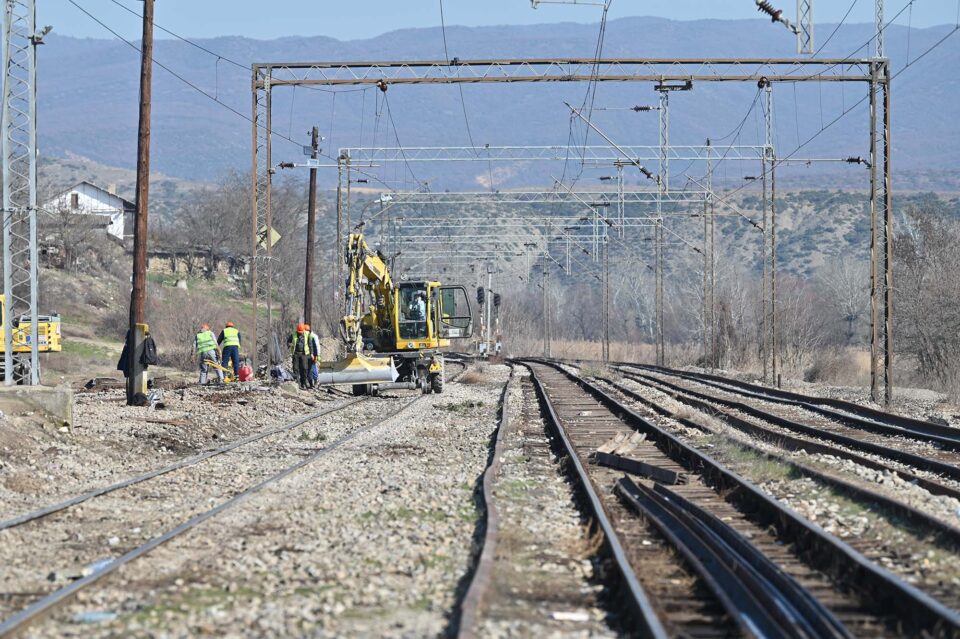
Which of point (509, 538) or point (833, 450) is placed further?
point (833, 450)

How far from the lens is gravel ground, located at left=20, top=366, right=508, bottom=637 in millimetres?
8203

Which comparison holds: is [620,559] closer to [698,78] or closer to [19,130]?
[19,130]

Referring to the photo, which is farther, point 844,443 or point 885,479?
point 844,443

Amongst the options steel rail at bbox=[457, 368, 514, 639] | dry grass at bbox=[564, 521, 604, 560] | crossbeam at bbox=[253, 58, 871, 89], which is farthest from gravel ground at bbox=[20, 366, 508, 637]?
crossbeam at bbox=[253, 58, 871, 89]

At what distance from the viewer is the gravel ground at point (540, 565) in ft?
26.8

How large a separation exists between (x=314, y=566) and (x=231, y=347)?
2608 cm

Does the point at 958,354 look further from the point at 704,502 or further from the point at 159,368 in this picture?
the point at 704,502

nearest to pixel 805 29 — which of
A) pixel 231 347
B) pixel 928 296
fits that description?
pixel 231 347

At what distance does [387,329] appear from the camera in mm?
35781

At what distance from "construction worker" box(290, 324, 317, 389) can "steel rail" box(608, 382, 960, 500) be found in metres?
9.32

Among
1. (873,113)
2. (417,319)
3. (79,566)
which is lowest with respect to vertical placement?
(79,566)

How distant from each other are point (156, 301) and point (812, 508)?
64173 mm

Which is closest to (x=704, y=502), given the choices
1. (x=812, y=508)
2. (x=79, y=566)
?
(x=812, y=508)

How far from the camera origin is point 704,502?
13594mm
